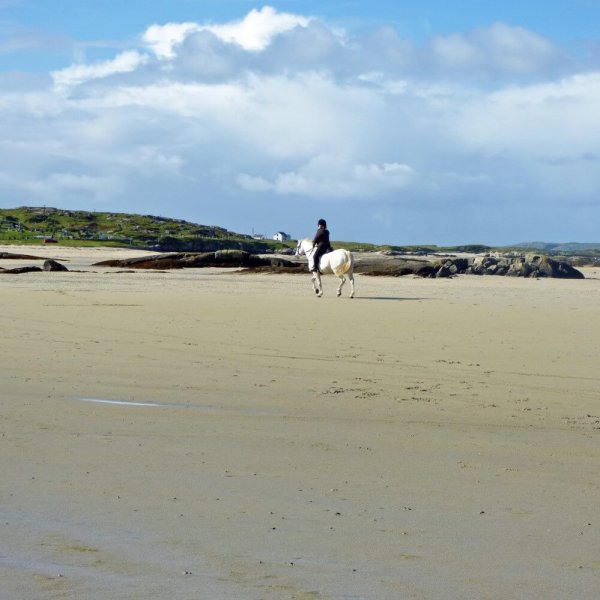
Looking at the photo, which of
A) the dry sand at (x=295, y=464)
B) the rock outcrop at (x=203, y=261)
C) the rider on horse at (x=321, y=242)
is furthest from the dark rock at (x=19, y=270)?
the dry sand at (x=295, y=464)

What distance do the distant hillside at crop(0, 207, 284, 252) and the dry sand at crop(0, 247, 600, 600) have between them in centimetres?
7476

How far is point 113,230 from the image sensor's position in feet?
359

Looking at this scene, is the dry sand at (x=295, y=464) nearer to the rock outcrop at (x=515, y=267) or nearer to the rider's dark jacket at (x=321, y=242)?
the rider's dark jacket at (x=321, y=242)

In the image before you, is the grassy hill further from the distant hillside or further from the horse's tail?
the horse's tail

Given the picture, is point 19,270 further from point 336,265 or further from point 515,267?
point 515,267

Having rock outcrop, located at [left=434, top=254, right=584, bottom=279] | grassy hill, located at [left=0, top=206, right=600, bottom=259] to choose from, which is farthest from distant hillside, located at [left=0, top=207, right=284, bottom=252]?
rock outcrop, located at [left=434, top=254, right=584, bottom=279]

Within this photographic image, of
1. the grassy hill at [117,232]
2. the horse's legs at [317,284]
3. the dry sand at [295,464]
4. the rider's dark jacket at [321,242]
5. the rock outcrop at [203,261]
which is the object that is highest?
the grassy hill at [117,232]

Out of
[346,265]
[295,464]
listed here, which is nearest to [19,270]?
[346,265]

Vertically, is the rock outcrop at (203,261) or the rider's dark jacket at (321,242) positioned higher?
the rider's dark jacket at (321,242)

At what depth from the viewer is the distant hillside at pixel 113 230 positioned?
94.0m

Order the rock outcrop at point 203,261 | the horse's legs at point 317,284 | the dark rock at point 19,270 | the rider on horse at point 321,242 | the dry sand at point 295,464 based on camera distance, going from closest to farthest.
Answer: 1. the dry sand at point 295,464
2. the horse's legs at point 317,284
3. the rider on horse at point 321,242
4. the dark rock at point 19,270
5. the rock outcrop at point 203,261

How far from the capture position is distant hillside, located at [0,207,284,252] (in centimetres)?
9400

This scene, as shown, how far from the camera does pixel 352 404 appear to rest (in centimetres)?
933

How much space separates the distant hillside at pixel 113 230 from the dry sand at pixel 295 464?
245 ft
